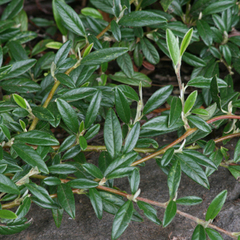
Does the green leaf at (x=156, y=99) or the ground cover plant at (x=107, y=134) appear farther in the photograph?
the green leaf at (x=156, y=99)

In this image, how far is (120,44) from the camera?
1.39 m

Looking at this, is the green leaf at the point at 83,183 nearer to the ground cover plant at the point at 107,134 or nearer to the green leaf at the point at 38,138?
the ground cover plant at the point at 107,134

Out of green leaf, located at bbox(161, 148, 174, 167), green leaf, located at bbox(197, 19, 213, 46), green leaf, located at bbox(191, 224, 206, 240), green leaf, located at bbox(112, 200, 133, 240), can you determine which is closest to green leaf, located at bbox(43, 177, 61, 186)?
green leaf, located at bbox(112, 200, 133, 240)

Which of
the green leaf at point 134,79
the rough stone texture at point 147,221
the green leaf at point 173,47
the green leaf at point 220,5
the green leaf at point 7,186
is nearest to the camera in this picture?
the green leaf at point 7,186

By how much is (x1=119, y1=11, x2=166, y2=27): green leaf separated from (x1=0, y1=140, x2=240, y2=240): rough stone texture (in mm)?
635

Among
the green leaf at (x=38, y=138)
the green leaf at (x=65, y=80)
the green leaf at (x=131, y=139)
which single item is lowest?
the green leaf at (x=131, y=139)

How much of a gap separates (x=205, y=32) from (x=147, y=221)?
2.76ft

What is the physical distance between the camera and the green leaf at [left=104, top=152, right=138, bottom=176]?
0.87 metres

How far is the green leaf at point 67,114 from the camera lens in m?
0.91

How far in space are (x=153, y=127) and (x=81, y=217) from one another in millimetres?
460

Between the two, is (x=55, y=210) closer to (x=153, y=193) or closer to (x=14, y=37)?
(x=153, y=193)

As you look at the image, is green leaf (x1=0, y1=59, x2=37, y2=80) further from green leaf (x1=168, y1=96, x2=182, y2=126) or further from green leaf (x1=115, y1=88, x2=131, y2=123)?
green leaf (x1=168, y1=96, x2=182, y2=126)

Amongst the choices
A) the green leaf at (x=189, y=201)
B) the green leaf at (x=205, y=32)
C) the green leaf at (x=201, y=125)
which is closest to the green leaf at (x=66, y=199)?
the green leaf at (x=189, y=201)

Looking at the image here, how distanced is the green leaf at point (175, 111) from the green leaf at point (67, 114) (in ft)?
1.00
